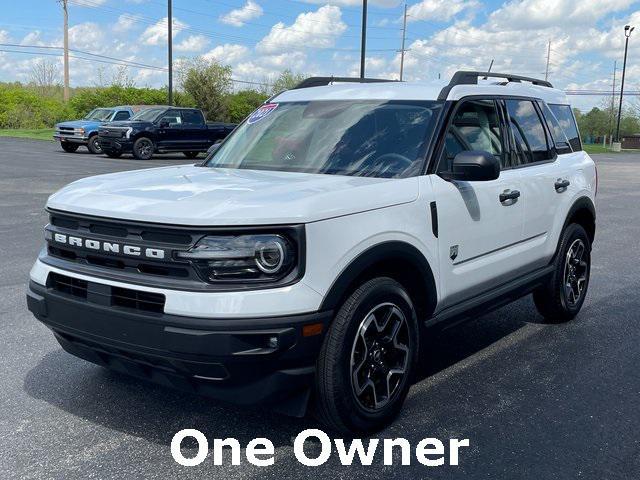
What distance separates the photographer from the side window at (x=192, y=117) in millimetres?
26484

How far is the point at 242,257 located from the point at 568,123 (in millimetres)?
4078

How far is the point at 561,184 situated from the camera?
222 inches

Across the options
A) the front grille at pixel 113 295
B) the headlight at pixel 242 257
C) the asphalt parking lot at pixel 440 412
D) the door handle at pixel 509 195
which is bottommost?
the asphalt parking lot at pixel 440 412

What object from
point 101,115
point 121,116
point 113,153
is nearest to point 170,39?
point 101,115

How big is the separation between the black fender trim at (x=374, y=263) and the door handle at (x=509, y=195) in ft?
3.25

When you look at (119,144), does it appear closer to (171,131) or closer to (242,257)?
(171,131)

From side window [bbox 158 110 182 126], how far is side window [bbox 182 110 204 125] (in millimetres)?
226

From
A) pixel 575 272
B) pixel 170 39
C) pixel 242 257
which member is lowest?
pixel 575 272

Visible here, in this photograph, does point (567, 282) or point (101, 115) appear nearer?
point (567, 282)

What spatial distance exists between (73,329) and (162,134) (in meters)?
23.0

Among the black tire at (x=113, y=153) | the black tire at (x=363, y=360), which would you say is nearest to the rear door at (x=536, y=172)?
the black tire at (x=363, y=360)

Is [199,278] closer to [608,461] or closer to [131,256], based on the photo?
[131,256]

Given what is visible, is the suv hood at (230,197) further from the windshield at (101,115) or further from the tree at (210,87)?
the tree at (210,87)

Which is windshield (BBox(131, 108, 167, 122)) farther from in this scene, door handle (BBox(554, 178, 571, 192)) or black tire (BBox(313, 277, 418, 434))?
black tire (BBox(313, 277, 418, 434))
